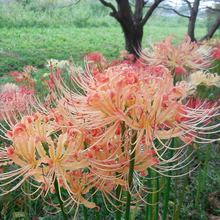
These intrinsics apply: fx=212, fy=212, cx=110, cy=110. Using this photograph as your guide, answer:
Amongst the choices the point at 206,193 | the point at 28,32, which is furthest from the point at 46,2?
the point at 206,193

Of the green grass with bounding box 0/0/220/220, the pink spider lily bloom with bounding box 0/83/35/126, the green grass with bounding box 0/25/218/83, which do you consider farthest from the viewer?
the green grass with bounding box 0/25/218/83

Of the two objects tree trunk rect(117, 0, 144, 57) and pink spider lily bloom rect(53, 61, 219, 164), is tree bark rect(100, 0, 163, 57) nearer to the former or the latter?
tree trunk rect(117, 0, 144, 57)

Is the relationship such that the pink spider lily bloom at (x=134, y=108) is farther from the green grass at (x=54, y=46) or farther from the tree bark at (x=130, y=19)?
the tree bark at (x=130, y=19)

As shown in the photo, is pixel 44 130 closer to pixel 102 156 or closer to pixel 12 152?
pixel 12 152

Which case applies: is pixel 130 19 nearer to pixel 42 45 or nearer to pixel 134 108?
pixel 42 45

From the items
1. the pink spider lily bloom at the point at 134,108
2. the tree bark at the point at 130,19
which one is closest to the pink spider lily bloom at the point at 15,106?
the pink spider lily bloom at the point at 134,108

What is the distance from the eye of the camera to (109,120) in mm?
689

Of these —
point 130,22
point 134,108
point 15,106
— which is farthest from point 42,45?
point 134,108

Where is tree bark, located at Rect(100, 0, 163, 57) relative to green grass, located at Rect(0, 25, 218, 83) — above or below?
above

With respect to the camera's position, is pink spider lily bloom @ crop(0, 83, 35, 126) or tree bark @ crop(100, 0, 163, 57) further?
tree bark @ crop(100, 0, 163, 57)

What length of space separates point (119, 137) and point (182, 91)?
0.89ft

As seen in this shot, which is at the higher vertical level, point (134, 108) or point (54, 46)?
point (134, 108)

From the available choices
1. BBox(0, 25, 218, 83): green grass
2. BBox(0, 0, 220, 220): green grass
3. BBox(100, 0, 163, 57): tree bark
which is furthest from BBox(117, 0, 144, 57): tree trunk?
BBox(0, 0, 220, 220): green grass

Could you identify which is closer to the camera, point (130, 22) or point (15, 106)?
point (15, 106)
